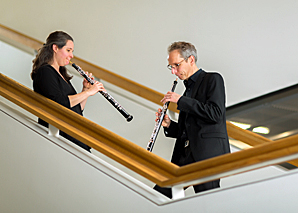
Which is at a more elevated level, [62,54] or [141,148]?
[62,54]

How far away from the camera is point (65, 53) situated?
8.86 feet

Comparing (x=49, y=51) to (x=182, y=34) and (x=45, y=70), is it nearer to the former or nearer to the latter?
(x=45, y=70)

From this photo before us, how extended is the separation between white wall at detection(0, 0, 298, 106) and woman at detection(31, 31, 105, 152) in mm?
1707

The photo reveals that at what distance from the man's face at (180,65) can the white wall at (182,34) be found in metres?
1.60

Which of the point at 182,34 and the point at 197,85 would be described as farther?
the point at 182,34

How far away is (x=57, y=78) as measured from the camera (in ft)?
8.29

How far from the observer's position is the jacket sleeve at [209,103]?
6.80 ft

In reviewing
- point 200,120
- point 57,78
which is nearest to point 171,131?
point 200,120

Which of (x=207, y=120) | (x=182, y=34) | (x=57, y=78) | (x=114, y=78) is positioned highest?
(x=182, y=34)

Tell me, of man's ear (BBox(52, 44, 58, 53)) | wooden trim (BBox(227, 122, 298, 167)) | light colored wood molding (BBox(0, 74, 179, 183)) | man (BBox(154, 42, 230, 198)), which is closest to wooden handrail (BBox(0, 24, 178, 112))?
wooden trim (BBox(227, 122, 298, 167))

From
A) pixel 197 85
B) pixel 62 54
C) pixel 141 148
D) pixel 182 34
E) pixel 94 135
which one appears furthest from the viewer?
Result: pixel 182 34

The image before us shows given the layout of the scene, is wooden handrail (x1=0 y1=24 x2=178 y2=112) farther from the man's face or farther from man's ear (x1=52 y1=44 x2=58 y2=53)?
man's ear (x1=52 y1=44 x2=58 y2=53)

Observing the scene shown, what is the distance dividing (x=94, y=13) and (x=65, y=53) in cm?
240

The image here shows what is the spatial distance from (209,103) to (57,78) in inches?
43.1
